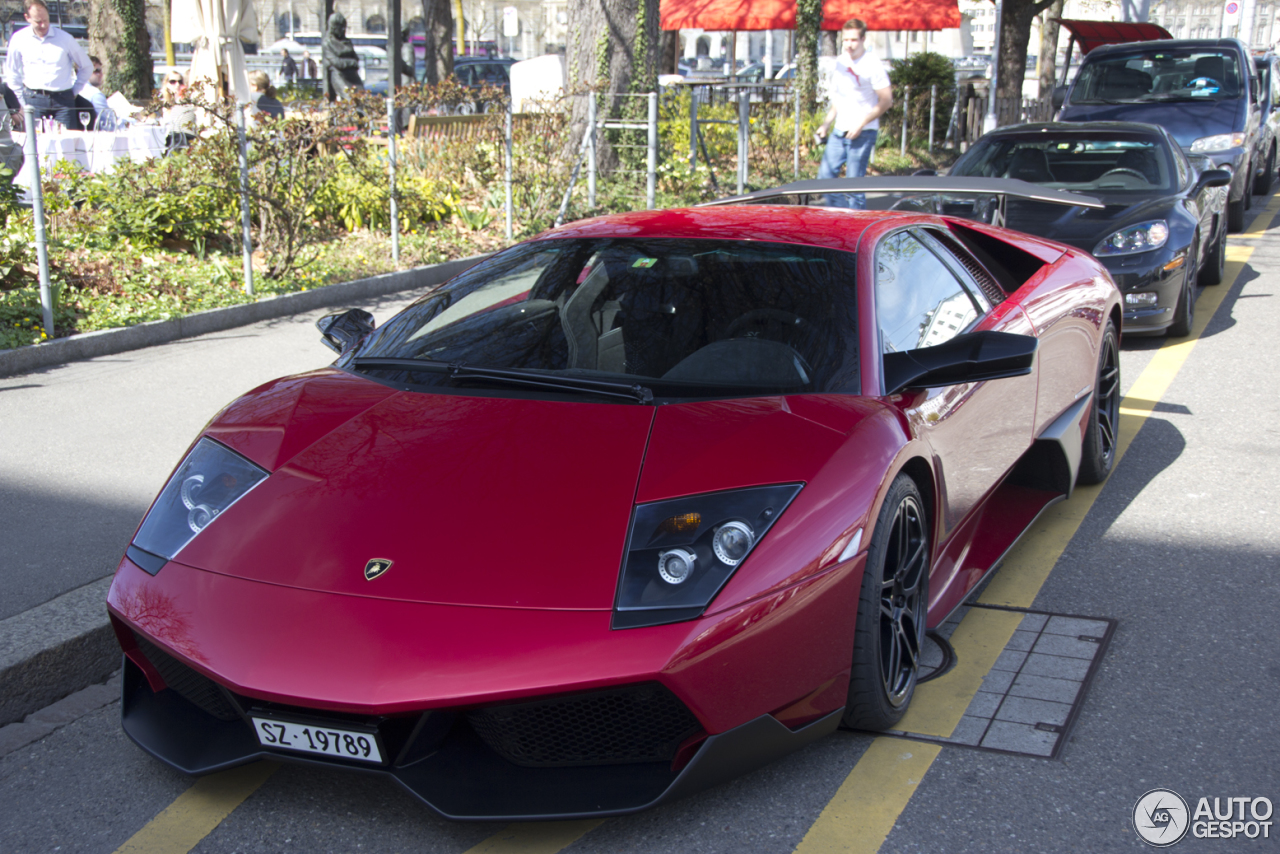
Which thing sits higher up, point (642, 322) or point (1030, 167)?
point (1030, 167)

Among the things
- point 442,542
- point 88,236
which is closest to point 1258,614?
point 442,542

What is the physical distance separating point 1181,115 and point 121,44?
47.0ft

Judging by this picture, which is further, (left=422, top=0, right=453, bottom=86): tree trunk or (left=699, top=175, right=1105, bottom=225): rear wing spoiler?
(left=422, top=0, right=453, bottom=86): tree trunk

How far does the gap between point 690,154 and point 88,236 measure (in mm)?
8415

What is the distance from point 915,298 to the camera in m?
3.67

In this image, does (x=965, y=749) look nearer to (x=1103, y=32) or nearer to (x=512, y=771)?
(x=512, y=771)

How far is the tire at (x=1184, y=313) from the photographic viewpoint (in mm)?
7797

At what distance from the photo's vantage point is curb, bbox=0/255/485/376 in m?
6.89

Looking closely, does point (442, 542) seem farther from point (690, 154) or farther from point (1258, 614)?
point (690, 154)

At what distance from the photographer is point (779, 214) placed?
13.0 ft

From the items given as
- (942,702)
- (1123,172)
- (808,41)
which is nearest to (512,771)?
(942,702)

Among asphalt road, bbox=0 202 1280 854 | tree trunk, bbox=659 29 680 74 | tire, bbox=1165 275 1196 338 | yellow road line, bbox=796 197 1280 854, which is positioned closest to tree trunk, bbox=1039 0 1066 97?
tree trunk, bbox=659 29 680 74

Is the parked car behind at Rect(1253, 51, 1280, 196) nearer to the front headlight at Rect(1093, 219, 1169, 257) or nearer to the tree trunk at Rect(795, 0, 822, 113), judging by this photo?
the tree trunk at Rect(795, 0, 822, 113)

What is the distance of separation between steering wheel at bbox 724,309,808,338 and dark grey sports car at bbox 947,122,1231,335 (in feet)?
12.9
